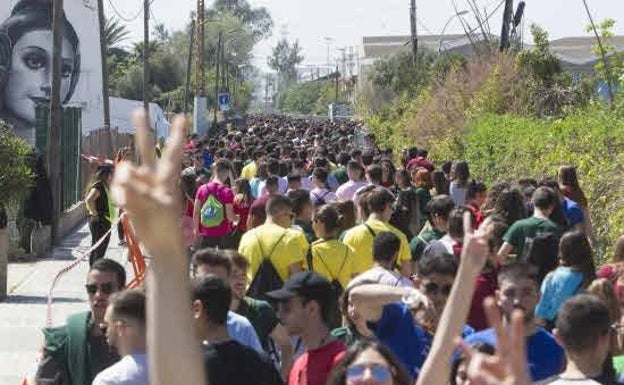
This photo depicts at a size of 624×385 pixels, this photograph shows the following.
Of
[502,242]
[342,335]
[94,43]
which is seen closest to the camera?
[342,335]

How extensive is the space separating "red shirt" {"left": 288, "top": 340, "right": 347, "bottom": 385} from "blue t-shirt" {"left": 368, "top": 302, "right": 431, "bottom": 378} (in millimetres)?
257

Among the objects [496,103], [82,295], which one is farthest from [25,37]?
[82,295]

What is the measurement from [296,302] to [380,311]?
1.28 ft

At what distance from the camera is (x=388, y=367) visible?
202 inches

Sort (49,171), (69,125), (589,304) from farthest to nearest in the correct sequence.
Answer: (69,125) → (49,171) → (589,304)

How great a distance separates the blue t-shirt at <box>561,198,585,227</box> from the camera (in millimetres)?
12734

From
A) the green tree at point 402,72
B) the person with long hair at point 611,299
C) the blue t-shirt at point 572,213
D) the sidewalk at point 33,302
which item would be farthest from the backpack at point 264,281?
the green tree at point 402,72

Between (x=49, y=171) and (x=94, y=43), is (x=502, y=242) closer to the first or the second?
(x=49, y=171)

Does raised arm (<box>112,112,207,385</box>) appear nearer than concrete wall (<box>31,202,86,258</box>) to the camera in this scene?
Yes

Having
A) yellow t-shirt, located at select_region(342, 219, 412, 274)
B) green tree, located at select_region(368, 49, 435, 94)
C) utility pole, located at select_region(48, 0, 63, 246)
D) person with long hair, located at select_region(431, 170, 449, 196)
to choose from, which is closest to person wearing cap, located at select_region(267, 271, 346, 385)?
yellow t-shirt, located at select_region(342, 219, 412, 274)

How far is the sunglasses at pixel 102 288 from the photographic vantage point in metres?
7.45

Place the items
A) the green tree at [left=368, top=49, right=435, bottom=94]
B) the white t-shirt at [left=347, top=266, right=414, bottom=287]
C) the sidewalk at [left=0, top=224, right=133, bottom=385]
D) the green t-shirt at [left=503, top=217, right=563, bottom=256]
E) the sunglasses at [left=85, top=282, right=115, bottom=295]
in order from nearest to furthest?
the sunglasses at [left=85, top=282, right=115, bottom=295]
the white t-shirt at [left=347, top=266, right=414, bottom=287]
the green t-shirt at [left=503, top=217, right=563, bottom=256]
the sidewalk at [left=0, top=224, right=133, bottom=385]
the green tree at [left=368, top=49, right=435, bottom=94]

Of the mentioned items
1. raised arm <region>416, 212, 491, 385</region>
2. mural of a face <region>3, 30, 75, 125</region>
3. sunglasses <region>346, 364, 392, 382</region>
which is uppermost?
raised arm <region>416, 212, 491, 385</region>

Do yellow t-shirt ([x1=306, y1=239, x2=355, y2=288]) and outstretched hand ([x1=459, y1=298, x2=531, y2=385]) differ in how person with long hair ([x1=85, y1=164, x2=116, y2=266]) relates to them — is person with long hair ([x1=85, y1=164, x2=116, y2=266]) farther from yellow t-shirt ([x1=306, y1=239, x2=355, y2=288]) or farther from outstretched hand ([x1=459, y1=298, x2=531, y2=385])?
outstretched hand ([x1=459, y1=298, x2=531, y2=385])
